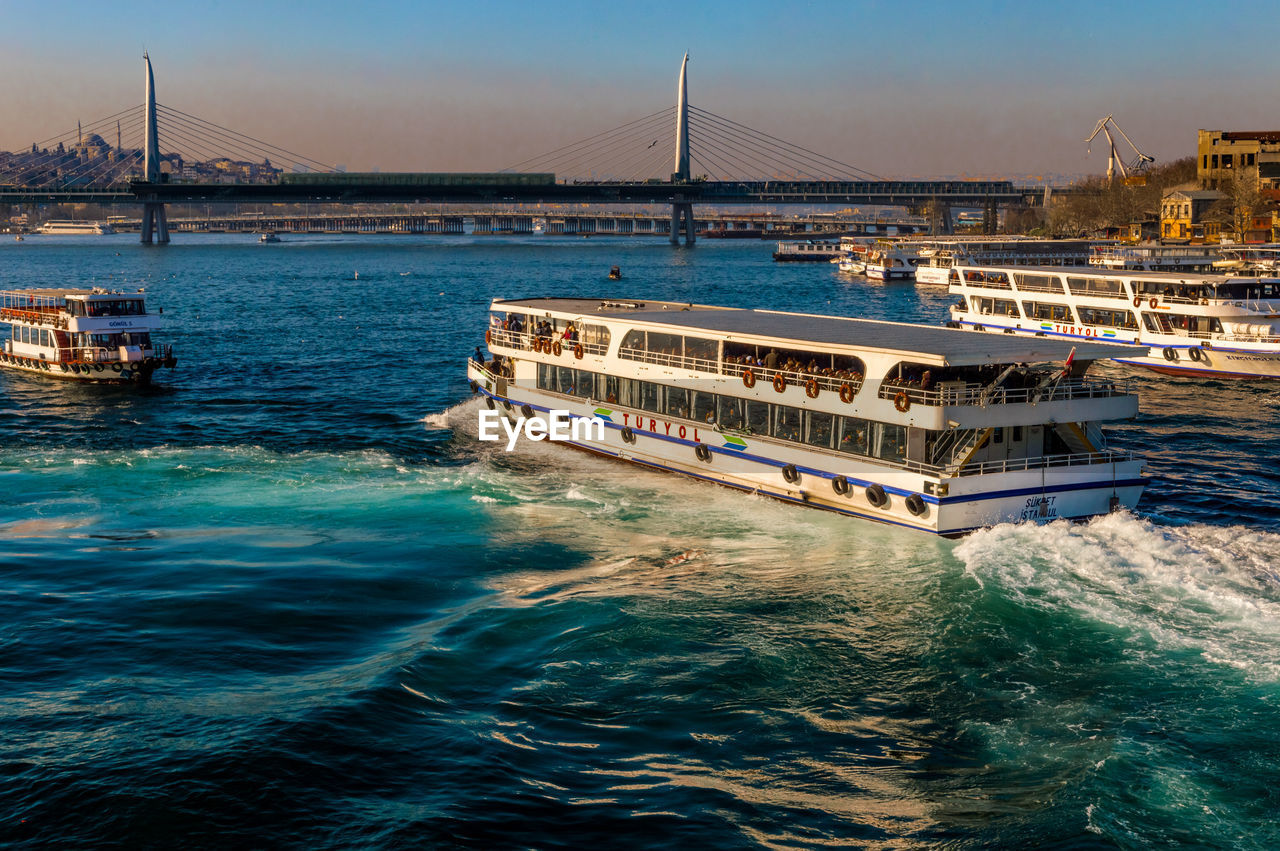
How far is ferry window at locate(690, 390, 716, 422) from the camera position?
36381 millimetres

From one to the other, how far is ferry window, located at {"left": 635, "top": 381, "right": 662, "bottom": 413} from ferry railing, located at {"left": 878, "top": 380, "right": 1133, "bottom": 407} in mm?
9684

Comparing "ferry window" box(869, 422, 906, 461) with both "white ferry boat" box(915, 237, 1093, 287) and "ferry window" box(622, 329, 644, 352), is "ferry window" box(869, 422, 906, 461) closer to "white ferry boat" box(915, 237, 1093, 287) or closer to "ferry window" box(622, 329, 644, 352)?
"ferry window" box(622, 329, 644, 352)

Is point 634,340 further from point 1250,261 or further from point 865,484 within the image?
point 1250,261

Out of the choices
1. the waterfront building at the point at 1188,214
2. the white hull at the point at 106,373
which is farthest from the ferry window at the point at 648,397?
the waterfront building at the point at 1188,214

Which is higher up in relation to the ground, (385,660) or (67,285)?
(67,285)

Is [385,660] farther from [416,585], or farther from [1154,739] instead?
[1154,739]

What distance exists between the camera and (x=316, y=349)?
75625mm

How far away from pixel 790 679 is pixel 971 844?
5.92m

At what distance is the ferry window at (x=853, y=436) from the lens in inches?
1252

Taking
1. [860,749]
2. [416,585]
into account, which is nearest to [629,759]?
[860,749]

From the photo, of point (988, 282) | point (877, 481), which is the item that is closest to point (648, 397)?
point (877, 481)

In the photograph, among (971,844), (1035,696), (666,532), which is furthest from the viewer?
(666,532)

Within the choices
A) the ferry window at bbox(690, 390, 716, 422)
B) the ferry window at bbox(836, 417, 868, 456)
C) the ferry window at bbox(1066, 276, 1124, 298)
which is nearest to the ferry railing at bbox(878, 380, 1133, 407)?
the ferry window at bbox(836, 417, 868, 456)

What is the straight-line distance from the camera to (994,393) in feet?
98.0
